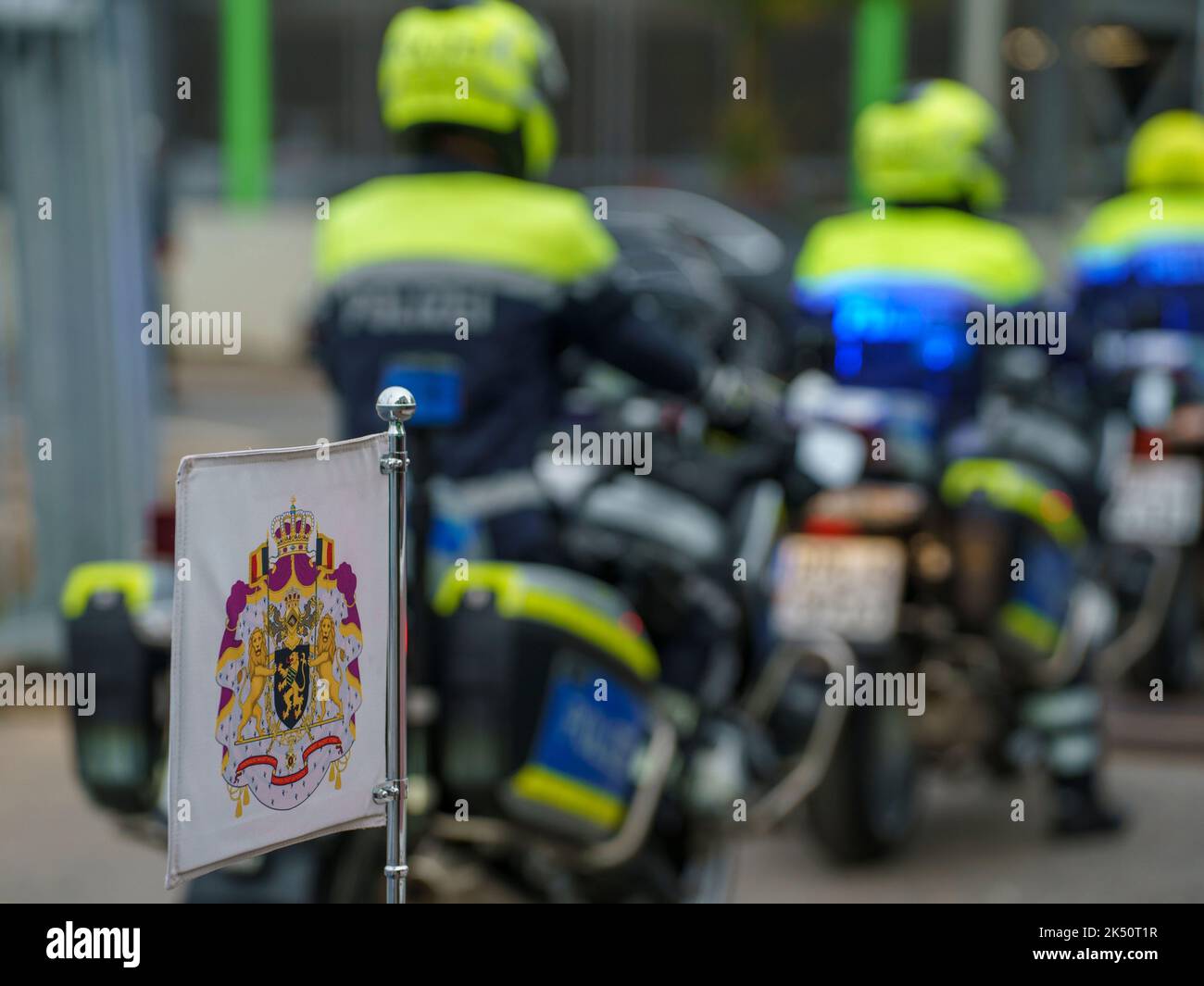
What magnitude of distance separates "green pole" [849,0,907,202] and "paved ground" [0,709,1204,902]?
18.1m

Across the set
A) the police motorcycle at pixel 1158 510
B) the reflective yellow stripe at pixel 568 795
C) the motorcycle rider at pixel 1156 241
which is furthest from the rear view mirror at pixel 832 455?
the motorcycle rider at pixel 1156 241

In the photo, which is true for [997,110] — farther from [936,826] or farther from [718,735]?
[718,735]

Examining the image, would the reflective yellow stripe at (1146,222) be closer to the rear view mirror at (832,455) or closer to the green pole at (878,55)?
the rear view mirror at (832,455)

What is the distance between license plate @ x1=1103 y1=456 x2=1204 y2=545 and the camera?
7.21 m

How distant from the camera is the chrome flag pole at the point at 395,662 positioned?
275cm

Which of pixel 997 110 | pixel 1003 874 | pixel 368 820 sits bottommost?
pixel 1003 874

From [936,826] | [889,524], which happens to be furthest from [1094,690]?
[889,524]

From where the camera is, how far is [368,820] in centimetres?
280

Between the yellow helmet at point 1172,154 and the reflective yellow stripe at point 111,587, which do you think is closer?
the reflective yellow stripe at point 111,587

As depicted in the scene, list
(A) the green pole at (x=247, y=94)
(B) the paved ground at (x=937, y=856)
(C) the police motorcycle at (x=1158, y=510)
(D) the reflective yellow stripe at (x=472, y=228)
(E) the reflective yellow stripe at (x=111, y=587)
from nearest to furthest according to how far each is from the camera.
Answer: (E) the reflective yellow stripe at (x=111, y=587) → (D) the reflective yellow stripe at (x=472, y=228) → (B) the paved ground at (x=937, y=856) → (C) the police motorcycle at (x=1158, y=510) → (A) the green pole at (x=247, y=94)

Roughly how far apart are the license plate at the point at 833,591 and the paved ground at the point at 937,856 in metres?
0.72

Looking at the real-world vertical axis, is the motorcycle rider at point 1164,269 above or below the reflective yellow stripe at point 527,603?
above
